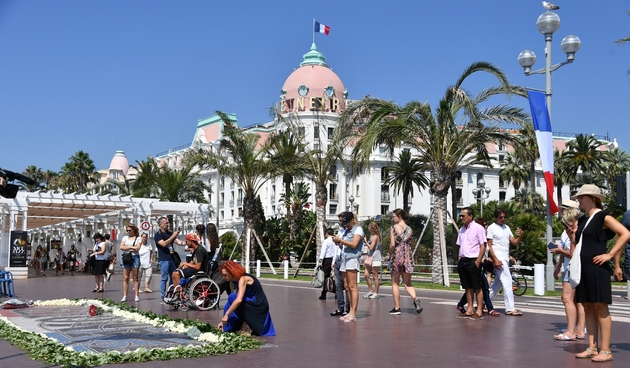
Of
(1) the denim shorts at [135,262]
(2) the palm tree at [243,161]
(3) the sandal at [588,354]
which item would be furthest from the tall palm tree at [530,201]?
(3) the sandal at [588,354]

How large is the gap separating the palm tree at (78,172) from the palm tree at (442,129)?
186 ft

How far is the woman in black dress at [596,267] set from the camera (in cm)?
676

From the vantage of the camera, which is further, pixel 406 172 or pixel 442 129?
pixel 406 172

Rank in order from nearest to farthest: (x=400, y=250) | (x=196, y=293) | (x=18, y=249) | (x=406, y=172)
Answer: (x=400, y=250) < (x=196, y=293) < (x=18, y=249) < (x=406, y=172)

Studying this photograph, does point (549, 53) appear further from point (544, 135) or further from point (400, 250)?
point (400, 250)

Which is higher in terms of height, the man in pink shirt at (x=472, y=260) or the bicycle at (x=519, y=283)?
the man in pink shirt at (x=472, y=260)

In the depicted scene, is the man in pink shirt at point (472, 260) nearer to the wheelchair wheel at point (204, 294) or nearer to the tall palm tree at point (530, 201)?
the wheelchair wheel at point (204, 294)

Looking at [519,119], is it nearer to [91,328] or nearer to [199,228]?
[199,228]

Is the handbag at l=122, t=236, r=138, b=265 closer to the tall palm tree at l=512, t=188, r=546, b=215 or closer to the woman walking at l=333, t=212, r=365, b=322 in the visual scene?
the woman walking at l=333, t=212, r=365, b=322

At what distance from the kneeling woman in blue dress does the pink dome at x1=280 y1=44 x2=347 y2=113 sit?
67.6 meters

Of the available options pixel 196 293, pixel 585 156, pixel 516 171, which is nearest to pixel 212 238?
pixel 196 293

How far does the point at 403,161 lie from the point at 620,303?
143ft

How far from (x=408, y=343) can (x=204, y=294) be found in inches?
210

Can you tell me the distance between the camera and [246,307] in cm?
874
